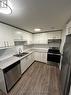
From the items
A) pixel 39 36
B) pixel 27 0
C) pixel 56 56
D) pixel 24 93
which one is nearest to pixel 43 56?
pixel 56 56

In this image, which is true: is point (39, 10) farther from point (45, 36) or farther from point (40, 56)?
point (40, 56)

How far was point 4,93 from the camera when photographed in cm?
178

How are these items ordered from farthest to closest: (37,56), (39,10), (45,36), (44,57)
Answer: (37,56) → (45,36) → (44,57) → (39,10)

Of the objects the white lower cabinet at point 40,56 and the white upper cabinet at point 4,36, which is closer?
the white upper cabinet at point 4,36

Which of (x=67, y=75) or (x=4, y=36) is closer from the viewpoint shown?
(x=67, y=75)

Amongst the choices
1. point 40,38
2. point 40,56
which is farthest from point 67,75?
point 40,38

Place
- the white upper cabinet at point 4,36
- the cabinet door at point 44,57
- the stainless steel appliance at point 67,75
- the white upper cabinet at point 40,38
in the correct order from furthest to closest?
the white upper cabinet at point 40,38 → the cabinet door at point 44,57 → the white upper cabinet at point 4,36 → the stainless steel appliance at point 67,75

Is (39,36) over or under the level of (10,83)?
over

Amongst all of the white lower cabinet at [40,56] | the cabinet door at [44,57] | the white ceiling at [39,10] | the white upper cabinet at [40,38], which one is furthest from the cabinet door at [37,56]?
the white ceiling at [39,10]

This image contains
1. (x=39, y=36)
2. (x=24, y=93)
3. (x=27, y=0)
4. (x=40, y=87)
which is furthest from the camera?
(x=39, y=36)

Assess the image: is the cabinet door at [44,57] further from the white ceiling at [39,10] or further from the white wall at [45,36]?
the white ceiling at [39,10]

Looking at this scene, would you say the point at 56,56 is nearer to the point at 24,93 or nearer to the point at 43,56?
the point at 43,56

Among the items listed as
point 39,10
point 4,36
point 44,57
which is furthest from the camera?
point 44,57

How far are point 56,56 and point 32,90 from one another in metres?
2.11
